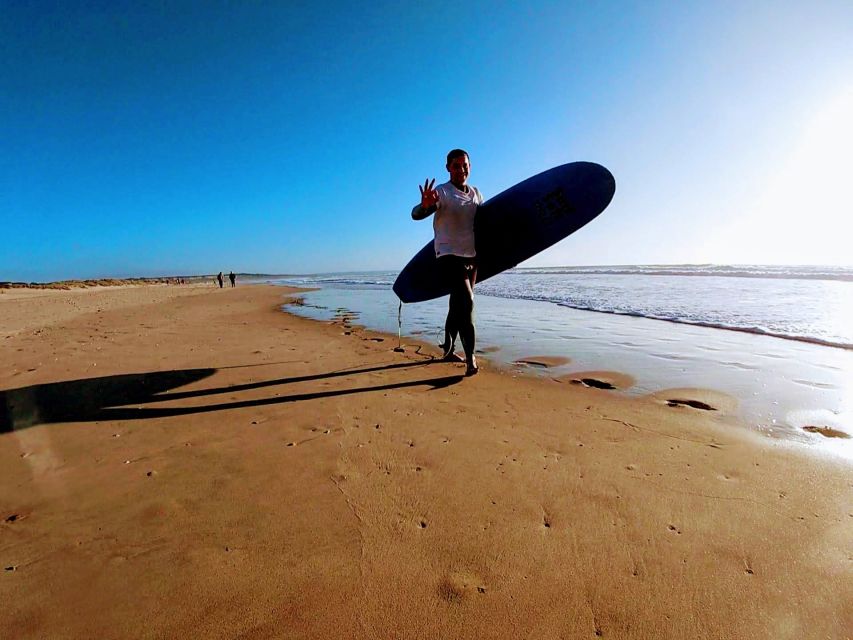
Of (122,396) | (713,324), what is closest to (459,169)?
(122,396)

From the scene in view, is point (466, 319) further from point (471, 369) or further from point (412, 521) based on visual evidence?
point (412, 521)

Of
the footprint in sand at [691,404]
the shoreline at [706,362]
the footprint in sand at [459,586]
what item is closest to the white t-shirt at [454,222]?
the shoreline at [706,362]

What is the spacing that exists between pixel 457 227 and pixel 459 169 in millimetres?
579

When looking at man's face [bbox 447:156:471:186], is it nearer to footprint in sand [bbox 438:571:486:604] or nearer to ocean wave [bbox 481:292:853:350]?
footprint in sand [bbox 438:571:486:604]

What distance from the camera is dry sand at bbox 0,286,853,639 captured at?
1.10m

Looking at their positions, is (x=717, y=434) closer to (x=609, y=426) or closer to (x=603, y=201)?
(x=609, y=426)

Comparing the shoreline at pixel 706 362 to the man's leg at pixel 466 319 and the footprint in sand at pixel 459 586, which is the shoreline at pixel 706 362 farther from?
the footprint in sand at pixel 459 586

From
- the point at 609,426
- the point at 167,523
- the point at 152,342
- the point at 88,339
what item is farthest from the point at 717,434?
the point at 88,339

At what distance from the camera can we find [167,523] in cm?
151

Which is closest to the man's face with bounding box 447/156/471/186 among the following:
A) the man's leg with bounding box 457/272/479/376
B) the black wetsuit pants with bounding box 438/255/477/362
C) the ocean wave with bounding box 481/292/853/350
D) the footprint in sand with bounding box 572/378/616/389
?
the black wetsuit pants with bounding box 438/255/477/362

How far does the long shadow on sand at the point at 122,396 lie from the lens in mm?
2633

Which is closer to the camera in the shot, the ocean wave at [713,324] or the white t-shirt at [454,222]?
the white t-shirt at [454,222]

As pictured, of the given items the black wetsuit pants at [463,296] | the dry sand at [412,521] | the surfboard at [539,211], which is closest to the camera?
the dry sand at [412,521]

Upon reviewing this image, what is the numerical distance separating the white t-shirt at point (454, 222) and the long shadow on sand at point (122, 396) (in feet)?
4.30
